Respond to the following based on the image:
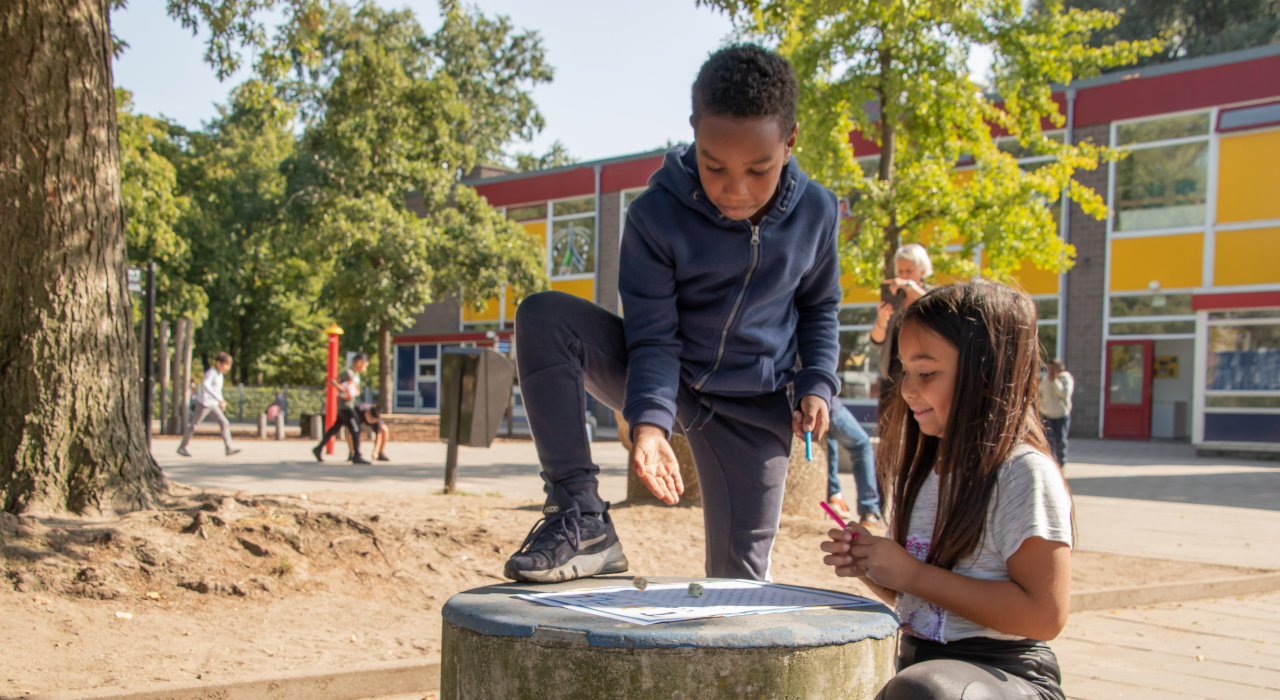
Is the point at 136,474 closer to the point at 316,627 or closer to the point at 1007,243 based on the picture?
the point at 316,627

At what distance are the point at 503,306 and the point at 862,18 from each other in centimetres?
2192

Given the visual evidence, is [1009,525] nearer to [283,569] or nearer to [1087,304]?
[283,569]

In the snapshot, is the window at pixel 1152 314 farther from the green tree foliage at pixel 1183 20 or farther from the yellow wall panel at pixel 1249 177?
the green tree foliage at pixel 1183 20

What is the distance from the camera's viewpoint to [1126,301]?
2203 centimetres

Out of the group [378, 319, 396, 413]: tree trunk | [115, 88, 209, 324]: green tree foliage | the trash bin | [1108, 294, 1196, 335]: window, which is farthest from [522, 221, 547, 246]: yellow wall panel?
the trash bin

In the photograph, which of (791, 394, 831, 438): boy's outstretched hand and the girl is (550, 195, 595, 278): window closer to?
(791, 394, 831, 438): boy's outstretched hand

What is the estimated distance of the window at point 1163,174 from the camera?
2102 cm

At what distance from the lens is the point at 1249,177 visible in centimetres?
2016

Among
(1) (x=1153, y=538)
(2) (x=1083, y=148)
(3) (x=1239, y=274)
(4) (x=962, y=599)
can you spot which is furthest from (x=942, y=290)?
(3) (x=1239, y=274)

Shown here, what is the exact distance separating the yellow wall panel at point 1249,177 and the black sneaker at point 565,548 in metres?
21.9

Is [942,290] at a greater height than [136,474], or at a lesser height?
greater

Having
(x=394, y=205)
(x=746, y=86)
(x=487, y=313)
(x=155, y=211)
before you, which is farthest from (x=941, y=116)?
(x=487, y=313)

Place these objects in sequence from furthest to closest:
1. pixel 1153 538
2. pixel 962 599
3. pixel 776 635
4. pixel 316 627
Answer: pixel 1153 538 < pixel 316 627 < pixel 962 599 < pixel 776 635

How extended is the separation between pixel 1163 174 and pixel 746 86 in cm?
2246
